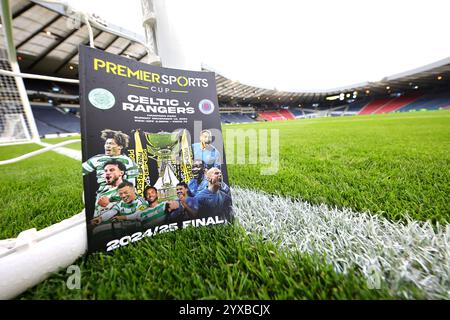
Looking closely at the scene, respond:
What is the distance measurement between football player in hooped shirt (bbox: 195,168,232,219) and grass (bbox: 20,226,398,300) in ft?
0.41

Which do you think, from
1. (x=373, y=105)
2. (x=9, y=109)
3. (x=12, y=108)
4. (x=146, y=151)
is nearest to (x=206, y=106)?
(x=146, y=151)

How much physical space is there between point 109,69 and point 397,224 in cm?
115

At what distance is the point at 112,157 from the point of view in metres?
0.58

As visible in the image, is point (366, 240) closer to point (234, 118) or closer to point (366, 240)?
point (366, 240)

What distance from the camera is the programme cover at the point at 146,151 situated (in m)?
0.56

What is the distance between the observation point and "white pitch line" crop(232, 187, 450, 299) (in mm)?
438

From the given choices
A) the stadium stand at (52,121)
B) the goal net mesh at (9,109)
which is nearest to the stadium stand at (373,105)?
the goal net mesh at (9,109)

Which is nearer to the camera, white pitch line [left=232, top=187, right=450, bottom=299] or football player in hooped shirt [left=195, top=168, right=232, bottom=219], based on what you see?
white pitch line [left=232, top=187, right=450, bottom=299]

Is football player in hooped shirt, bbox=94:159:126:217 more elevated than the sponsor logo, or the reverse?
the sponsor logo

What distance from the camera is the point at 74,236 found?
1.81 ft

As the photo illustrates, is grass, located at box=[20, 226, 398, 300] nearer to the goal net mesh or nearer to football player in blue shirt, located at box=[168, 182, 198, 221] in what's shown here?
football player in blue shirt, located at box=[168, 182, 198, 221]

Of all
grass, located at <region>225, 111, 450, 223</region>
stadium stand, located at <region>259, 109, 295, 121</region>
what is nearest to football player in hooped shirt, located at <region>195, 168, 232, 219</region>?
grass, located at <region>225, 111, 450, 223</region>

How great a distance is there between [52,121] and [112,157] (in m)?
24.4

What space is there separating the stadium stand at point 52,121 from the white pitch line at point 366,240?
868 inches
